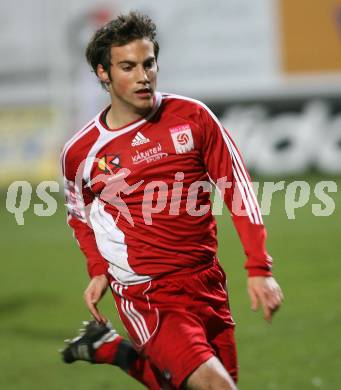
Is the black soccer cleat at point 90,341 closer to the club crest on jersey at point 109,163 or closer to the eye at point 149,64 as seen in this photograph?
the club crest on jersey at point 109,163

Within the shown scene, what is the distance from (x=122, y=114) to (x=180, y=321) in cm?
101

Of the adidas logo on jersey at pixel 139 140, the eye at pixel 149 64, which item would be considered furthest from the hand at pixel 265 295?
the eye at pixel 149 64

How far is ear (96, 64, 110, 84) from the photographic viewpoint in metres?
4.62

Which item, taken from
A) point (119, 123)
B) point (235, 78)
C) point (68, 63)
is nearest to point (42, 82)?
point (68, 63)

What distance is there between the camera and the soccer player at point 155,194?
444 cm

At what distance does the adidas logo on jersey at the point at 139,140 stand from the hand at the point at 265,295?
0.89 m

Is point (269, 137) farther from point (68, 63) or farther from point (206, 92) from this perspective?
point (68, 63)

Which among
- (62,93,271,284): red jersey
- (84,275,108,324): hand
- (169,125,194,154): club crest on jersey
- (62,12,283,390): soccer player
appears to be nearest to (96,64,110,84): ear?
(62,12,283,390): soccer player

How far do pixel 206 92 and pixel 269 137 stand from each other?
53.6 inches

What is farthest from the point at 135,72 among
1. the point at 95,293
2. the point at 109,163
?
the point at 95,293

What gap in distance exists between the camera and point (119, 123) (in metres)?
4.62

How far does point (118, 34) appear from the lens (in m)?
4.50

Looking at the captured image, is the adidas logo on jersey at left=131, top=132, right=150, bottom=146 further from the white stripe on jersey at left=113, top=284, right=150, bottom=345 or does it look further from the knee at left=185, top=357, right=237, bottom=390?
the knee at left=185, top=357, right=237, bottom=390

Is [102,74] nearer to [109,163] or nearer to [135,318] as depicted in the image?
[109,163]
